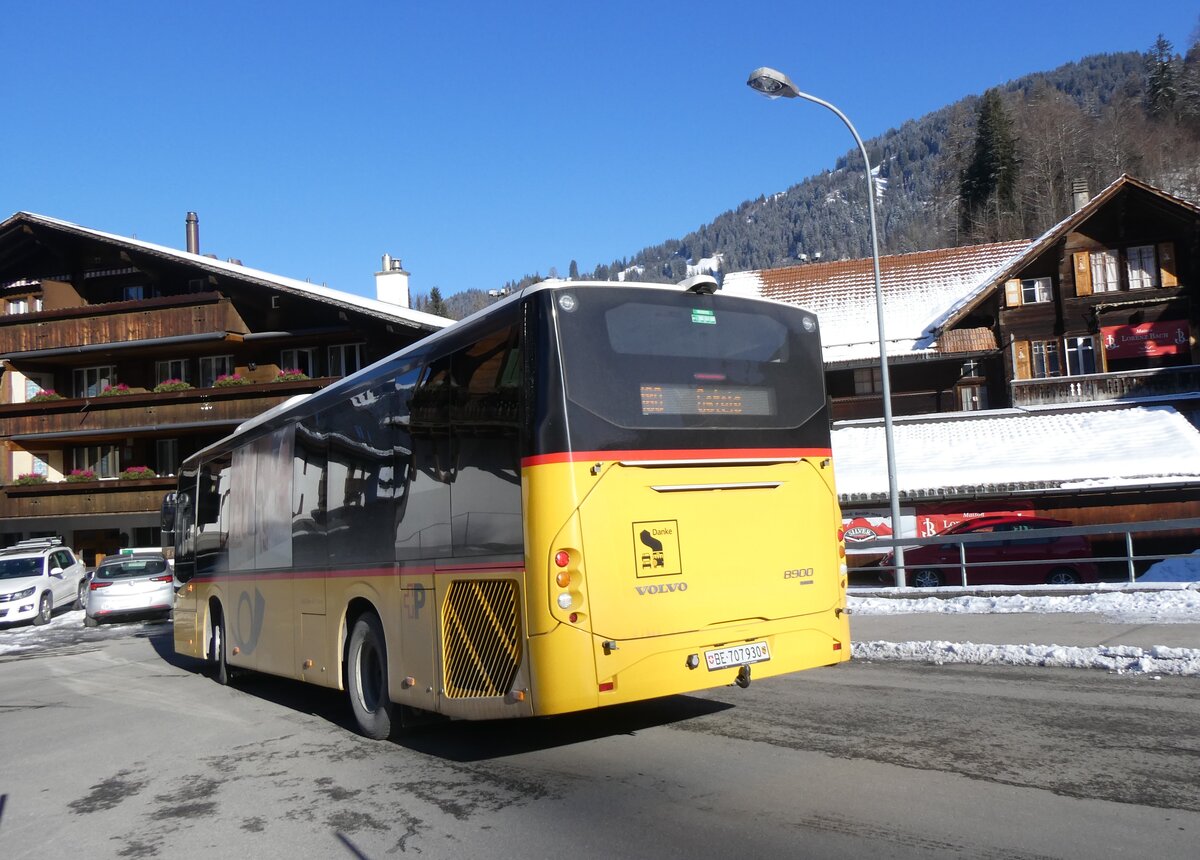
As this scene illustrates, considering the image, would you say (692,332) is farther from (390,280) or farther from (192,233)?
(192,233)

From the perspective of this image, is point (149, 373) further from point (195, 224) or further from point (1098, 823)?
point (1098, 823)

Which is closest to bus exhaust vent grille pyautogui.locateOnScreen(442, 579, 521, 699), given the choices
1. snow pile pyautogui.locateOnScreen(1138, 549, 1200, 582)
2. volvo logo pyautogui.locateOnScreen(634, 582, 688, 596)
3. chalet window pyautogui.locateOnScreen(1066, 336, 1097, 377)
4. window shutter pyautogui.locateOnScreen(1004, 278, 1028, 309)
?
volvo logo pyautogui.locateOnScreen(634, 582, 688, 596)

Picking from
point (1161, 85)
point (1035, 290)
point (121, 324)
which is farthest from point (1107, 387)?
point (1161, 85)

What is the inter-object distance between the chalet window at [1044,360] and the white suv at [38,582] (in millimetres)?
Result: 34217

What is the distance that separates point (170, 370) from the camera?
1719 inches

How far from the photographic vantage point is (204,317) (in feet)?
131

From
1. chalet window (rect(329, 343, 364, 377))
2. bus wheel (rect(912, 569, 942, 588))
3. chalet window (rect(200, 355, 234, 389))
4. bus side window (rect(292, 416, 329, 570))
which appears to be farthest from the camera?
chalet window (rect(200, 355, 234, 389))

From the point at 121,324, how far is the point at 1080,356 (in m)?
38.1

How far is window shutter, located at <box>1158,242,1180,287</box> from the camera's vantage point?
38562 mm

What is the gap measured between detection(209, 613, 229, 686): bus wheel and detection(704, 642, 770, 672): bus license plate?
28.4 ft

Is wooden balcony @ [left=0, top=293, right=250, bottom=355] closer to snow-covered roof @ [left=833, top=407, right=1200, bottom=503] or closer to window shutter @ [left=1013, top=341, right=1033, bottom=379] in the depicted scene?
snow-covered roof @ [left=833, top=407, right=1200, bottom=503]

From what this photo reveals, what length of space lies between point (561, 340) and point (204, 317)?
3646cm

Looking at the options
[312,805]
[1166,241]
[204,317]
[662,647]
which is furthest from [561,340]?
[1166,241]

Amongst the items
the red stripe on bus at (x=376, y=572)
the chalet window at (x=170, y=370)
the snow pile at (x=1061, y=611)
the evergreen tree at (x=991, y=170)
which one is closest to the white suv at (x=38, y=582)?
the chalet window at (x=170, y=370)
